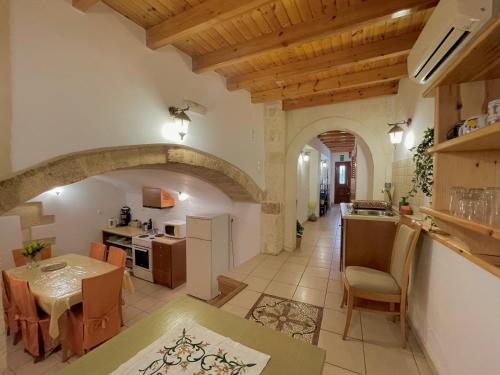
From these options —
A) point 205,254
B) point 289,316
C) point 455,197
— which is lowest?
point 289,316

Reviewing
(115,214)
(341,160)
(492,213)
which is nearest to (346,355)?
(492,213)

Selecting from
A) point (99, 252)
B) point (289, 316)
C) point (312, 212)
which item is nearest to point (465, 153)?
point (289, 316)

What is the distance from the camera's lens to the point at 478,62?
43.0 inches

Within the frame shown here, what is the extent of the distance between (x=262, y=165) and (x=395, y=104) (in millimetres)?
2327

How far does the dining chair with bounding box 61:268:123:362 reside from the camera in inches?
86.9

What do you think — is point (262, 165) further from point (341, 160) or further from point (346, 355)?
point (341, 160)

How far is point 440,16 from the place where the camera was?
128 cm

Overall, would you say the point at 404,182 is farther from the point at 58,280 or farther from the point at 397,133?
the point at 58,280

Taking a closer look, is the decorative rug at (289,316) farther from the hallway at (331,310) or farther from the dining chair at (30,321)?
the dining chair at (30,321)

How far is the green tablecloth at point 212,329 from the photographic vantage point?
2.81 feet

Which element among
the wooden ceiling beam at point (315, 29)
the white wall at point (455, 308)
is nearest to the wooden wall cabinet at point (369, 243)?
the white wall at point (455, 308)

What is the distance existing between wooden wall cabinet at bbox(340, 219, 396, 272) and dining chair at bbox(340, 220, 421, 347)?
0.29 metres

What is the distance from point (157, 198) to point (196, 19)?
13.0 feet

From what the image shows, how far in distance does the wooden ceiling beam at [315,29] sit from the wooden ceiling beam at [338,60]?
621mm
